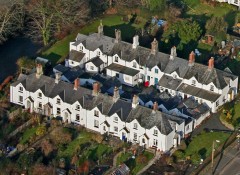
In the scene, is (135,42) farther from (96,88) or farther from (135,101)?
(135,101)

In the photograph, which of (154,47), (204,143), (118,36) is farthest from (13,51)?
(204,143)

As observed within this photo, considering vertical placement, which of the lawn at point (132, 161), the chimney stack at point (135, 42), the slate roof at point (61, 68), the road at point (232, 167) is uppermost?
the chimney stack at point (135, 42)

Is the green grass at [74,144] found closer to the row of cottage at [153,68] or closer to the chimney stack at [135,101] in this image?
the chimney stack at [135,101]

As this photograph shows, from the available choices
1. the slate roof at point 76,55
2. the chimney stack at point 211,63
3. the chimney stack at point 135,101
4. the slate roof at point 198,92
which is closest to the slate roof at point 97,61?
the slate roof at point 76,55

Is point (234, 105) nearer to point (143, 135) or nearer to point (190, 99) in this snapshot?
point (190, 99)

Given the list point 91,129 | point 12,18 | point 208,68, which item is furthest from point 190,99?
point 12,18

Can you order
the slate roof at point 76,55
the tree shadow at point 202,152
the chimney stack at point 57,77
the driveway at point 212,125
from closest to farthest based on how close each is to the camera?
the tree shadow at point 202,152, the driveway at point 212,125, the chimney stack at point 57,77, the slate roof at point 76,55

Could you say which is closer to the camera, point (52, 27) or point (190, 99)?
point (190, 99)
